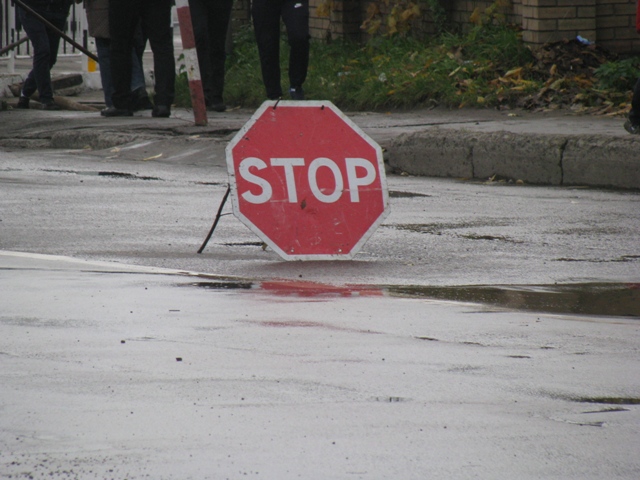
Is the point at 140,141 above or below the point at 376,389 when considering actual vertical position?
below

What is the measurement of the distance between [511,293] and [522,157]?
378 cm

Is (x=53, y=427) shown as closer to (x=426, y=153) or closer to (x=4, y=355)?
(x=4, y=355)

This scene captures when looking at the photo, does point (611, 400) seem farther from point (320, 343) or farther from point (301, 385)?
point (320, 343)

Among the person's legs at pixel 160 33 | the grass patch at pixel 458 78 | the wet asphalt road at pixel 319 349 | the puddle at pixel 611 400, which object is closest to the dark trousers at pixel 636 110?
the grass patch at pixel 458 78

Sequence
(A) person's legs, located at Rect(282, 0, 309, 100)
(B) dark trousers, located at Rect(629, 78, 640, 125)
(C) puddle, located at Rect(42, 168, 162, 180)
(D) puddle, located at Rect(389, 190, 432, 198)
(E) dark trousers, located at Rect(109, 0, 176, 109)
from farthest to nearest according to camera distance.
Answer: (E) dark trousers, located at Rect(109, 0, 176, 109), (A) person's legs, located at Rect(282, 0, 309, 100), (B) dark trousers, located at Rect(629, 78, 640, 125), (C) puddle, located at Rect(42, 168, 162, 180), (D) puddle, located at Rect(389, 190, 432, 198)

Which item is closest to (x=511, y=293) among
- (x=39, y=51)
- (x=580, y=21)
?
(x=580, y=21)

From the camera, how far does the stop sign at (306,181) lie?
19.2ft

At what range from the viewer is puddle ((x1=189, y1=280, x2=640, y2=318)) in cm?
491

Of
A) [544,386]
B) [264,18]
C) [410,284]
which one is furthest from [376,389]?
[264,18]

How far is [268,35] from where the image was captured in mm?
11570

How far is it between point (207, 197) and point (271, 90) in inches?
160

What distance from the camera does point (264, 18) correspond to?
11.5 metres

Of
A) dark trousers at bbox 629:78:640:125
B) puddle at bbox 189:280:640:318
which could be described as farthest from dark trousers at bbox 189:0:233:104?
puddle at bbox 189:280:640:318

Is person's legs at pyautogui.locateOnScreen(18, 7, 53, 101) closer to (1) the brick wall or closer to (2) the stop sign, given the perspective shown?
(1) the brick wall
